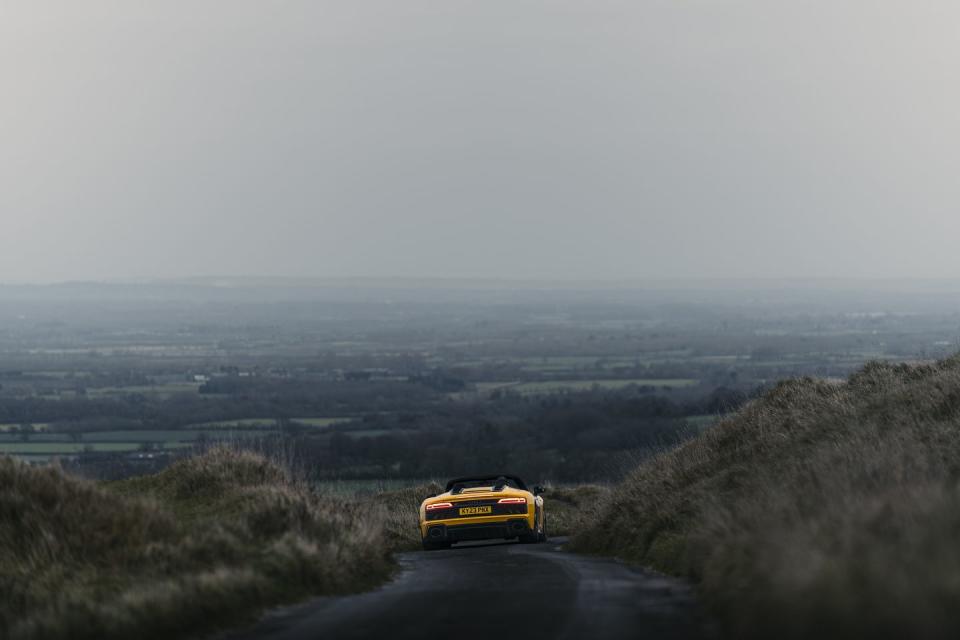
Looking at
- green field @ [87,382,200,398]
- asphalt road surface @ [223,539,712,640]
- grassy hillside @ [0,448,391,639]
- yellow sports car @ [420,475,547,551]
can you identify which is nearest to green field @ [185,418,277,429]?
green field @ [87,382,200,398]

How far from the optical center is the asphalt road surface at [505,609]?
10758 mm

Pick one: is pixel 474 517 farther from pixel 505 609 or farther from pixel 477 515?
pixel 505 609

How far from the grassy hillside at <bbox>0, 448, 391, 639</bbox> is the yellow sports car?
217 inches

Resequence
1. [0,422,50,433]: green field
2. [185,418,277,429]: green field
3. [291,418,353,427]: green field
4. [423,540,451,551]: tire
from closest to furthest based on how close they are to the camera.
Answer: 1. [423,540,451,551]: tire
2. [0,422,50,433]: green field
3. [185,418,277,429]: green field
4. [291,418,353,427]: green field

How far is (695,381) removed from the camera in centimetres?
18312

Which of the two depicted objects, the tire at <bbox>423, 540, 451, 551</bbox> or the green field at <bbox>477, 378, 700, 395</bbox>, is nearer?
the tire at <bbox>423, 540, 451, 551</bbox>

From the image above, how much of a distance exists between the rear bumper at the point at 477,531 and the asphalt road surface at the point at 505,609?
20.1 ft

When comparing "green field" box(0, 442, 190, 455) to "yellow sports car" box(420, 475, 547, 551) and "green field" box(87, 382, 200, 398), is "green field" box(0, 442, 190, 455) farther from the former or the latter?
"yellow sports car" box(420, 475, 547, 551)

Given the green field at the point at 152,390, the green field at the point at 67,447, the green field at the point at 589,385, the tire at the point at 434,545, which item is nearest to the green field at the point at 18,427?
the green field at the point at 67,447

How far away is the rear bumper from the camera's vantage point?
2372 centimetres

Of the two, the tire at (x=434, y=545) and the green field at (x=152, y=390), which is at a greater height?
the tire at (x=434, y=545)

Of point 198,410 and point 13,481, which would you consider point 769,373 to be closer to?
point 198,410

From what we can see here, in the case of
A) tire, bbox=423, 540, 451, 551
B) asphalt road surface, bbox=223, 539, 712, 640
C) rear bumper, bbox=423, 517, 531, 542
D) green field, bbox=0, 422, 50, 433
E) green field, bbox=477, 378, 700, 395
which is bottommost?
green field, bbox=477, 378, 700, 395

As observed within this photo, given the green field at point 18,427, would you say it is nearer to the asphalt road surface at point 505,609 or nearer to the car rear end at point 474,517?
the car rear end at point 474,517
